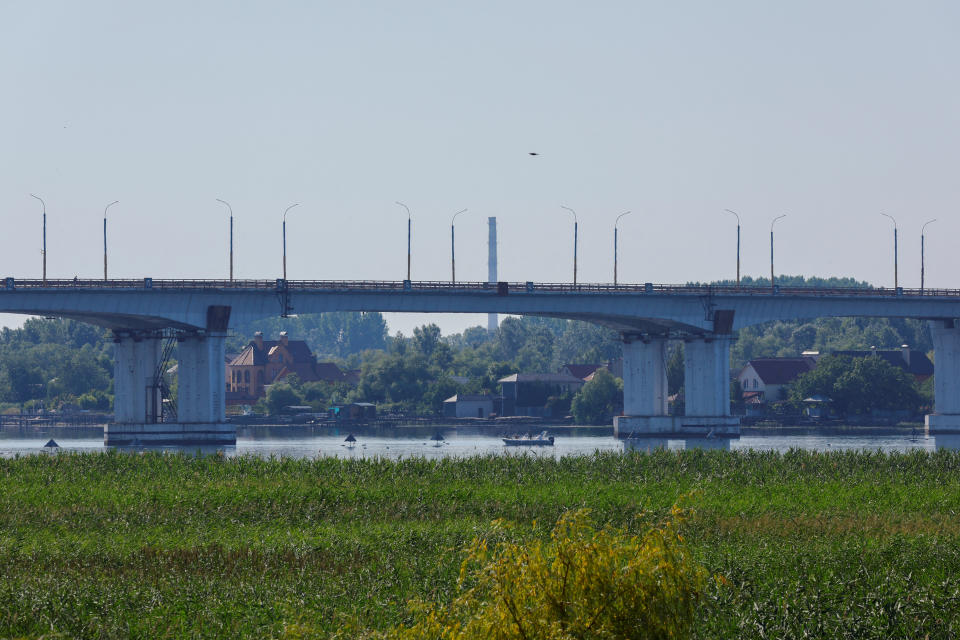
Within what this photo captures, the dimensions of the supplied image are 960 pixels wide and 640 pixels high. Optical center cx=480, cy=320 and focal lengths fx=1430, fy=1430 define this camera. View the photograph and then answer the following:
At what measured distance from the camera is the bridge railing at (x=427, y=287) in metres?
95.8

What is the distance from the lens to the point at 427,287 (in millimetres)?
107562

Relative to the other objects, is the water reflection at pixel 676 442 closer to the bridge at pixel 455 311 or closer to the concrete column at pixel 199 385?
the bridge at pixel 455 311

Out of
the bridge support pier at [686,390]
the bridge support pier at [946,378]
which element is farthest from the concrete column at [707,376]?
the bridge support pier at [946,378]

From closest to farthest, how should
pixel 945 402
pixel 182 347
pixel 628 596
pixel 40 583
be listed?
pixel 628 596 < pixel 40 583 < pixel 182 347 < pixel 945 402

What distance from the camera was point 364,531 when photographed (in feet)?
117

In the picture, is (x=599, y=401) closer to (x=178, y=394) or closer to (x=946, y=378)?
(x=946, y=378)

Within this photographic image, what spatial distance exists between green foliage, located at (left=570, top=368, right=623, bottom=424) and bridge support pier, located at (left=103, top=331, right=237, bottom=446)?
7519 centimetres

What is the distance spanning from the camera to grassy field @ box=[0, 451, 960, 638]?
968 inches

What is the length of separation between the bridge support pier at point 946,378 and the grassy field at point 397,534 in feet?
248

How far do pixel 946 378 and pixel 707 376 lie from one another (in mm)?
25784

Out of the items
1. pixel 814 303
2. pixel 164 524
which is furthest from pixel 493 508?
pixel 814 303

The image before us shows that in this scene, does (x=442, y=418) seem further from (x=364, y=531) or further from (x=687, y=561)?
(x=687, y=561)

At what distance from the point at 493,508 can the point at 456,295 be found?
68.4 m

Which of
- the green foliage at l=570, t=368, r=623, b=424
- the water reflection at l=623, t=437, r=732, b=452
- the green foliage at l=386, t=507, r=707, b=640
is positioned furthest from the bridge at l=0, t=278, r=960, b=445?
the green foliage at l=386, t=507, r=707, b=640
